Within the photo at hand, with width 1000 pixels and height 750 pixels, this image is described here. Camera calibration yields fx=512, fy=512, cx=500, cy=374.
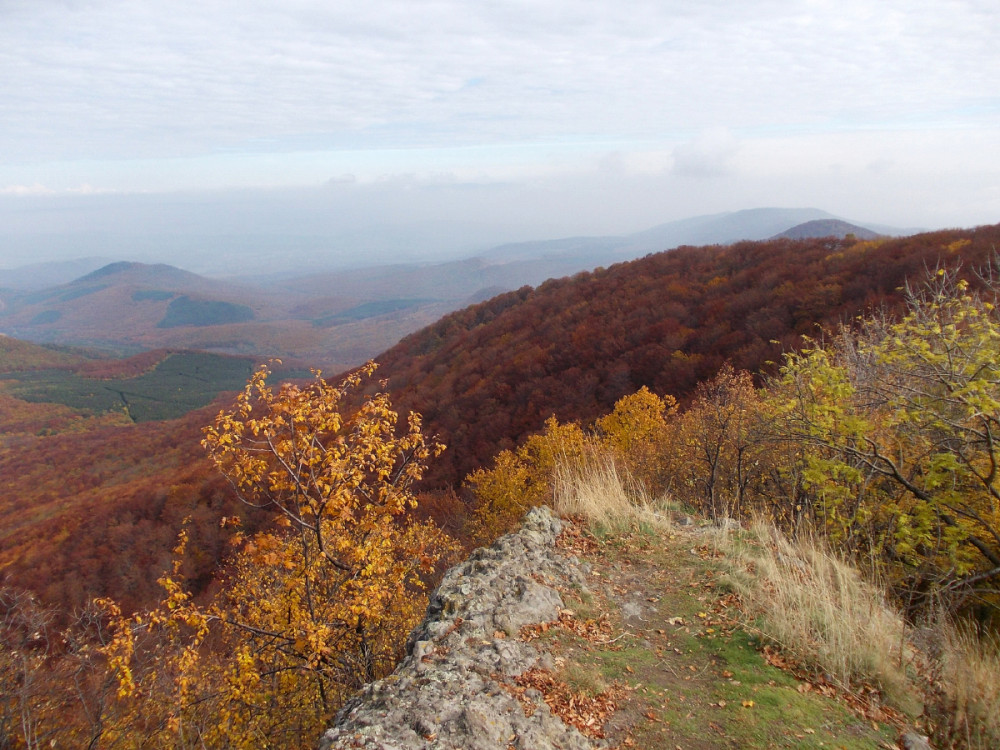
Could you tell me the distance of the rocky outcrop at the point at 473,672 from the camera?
341 centimetres

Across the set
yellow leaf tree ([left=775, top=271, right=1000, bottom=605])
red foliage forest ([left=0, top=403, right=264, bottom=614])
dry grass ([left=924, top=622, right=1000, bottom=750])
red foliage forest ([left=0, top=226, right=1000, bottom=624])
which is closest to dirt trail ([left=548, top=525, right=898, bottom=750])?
dry grass ([left=924, top=622, right=1000, bottom=750])

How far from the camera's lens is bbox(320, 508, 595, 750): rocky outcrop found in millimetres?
3414

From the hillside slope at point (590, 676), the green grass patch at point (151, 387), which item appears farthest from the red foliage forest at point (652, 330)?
the green grass patch at point (151, 387)

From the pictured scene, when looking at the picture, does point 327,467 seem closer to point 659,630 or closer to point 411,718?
point 411,718

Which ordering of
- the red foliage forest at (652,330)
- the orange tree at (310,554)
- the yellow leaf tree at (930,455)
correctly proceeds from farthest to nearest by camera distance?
the red foliage forest at (652,330), the orange tree at (310,554), the yellow leaf tree at (930,455)

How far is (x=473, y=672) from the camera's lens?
4.09 m

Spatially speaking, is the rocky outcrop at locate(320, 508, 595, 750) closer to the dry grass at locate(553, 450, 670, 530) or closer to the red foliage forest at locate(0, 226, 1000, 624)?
the dry grass at locate(553, 450, 670, 530)

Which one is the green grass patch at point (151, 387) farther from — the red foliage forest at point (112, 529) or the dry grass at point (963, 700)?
the dry grass at point (963, 700)

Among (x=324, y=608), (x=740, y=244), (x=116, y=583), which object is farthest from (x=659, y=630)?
(x=740, y=244)

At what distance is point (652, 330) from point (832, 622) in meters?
45.2

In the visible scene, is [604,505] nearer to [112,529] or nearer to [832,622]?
[832,622]

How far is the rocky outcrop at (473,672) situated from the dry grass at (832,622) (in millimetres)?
1946

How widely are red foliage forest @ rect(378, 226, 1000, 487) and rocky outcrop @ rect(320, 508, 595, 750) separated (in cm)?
2612

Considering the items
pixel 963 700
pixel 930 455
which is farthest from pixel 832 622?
pixel 930 455
